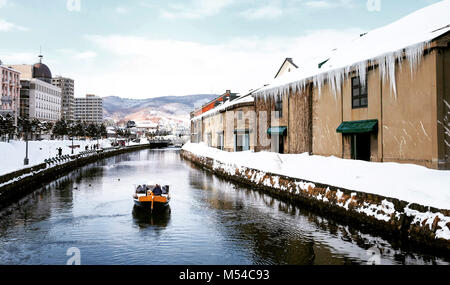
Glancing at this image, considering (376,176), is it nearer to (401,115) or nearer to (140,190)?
(401,115)

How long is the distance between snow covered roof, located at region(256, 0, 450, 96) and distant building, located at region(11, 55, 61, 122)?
10384 cm

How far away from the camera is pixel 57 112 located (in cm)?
15162

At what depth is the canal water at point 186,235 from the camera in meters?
13.0


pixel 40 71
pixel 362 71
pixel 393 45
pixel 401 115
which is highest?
pixel 40 71

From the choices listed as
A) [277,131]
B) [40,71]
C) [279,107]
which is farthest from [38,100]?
[277,131]

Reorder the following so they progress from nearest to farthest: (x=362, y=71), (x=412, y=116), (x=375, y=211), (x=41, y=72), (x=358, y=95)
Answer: (x=375, y=211) < (x=412, y=116) < (x=362, y=71) < (x=358, y=95) < (x=41, y=72)

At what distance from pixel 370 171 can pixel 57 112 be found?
6072 inches

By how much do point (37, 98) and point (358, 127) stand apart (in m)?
131

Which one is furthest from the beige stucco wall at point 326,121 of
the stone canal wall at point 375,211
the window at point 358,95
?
the stone canal wall at point 375,211

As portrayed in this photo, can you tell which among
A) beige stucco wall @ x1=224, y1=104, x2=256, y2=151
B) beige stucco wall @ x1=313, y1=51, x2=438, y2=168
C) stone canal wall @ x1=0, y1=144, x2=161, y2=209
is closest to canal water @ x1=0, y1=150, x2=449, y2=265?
stone canal wall @ x1=0, y1=144, x2=161, y2=209

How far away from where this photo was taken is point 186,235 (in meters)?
16.2

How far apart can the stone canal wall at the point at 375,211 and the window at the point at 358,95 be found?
6.67 metres

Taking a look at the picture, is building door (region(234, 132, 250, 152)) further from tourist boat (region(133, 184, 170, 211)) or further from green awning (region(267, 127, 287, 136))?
tourist boat (region(133, 184, 170, 211))

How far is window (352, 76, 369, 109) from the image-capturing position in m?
23.4
